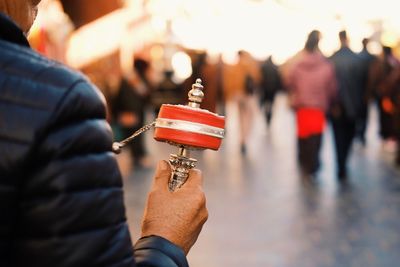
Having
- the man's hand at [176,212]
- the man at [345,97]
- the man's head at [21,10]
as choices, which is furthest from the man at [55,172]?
the man at [345,97]

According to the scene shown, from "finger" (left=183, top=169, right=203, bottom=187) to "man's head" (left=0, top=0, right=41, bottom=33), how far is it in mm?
456

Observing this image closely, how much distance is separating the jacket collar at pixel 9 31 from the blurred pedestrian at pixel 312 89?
10.0 meters

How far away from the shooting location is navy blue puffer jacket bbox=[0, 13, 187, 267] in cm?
129

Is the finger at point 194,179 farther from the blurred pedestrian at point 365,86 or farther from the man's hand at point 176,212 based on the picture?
the blurred pedestrian at point 365,86

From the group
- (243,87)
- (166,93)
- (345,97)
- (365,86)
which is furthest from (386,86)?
(166,93)

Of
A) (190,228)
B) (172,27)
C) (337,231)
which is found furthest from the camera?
(172,27)

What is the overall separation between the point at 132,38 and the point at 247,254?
2791cm

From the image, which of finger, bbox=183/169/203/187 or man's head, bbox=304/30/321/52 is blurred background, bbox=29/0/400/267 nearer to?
man's head, bbox=304/30/321/52

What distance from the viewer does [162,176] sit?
6.11ft

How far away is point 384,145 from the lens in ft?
57.7

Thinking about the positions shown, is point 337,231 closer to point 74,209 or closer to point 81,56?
point 74,209

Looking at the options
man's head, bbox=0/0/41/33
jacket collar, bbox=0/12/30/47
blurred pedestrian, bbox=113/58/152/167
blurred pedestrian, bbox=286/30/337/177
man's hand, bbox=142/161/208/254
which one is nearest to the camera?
jacket collar, bbox=0/12/30/47

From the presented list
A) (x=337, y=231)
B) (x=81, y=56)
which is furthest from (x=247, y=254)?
(x=81, y=56)

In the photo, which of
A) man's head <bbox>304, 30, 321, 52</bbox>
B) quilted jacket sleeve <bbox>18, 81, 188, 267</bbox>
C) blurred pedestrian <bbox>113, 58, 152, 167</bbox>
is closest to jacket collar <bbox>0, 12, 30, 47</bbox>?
quilted jacket sleeve <bbox>18, 81, 188, 267</bbox>
